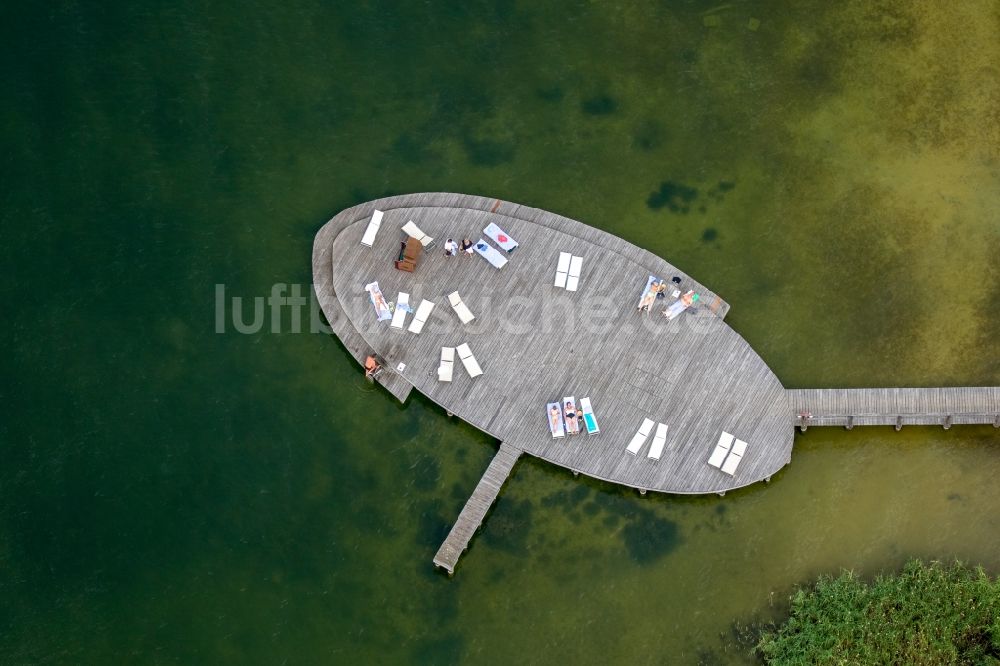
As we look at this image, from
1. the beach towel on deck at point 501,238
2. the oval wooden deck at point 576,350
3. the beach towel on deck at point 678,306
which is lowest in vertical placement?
the oval wooden deck at point 576,350

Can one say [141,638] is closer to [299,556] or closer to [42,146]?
[299,556]

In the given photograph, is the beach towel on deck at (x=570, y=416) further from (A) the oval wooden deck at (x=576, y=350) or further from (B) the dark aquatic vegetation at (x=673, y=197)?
(B) the dark aquatic vegetation at (x=673, y=197)

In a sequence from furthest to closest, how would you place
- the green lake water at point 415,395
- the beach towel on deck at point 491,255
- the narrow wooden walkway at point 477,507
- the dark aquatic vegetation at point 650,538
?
the beach towel on deck at point 491,255 < the dark aquatic vegetation at point 650,538 < the green lake water at point 415,395 < the narrow wooden walkway at point 477,507

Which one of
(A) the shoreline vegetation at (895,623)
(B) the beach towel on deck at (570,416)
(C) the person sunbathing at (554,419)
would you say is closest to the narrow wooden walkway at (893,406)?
(A) the shoreline vegetation at (895,623)

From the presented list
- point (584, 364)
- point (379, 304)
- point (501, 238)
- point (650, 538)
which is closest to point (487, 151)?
point (501, 238)

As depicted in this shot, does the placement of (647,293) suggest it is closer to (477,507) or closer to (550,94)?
(550,94)

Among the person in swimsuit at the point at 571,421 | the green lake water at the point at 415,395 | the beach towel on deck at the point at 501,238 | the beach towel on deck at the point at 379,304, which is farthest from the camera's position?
the beach towel on deck at the point at 501,238
